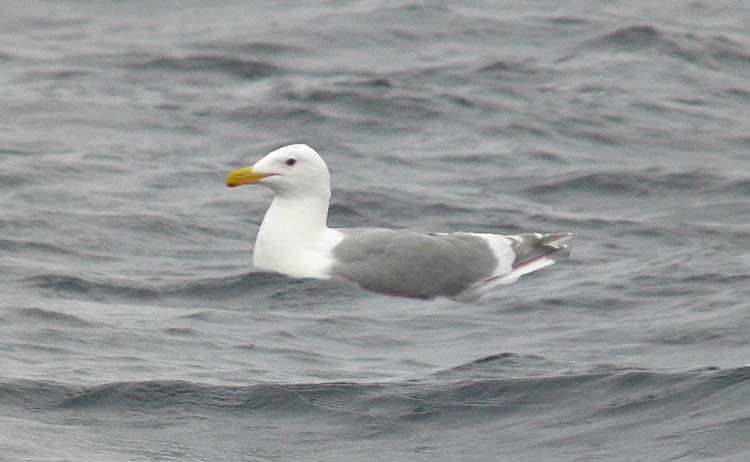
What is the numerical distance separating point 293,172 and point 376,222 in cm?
152

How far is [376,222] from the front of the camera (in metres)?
12.1

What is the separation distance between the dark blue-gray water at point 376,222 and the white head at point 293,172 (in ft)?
1.91

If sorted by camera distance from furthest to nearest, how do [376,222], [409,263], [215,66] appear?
1. [215,66]
2. [376,222]
3. [409,263]

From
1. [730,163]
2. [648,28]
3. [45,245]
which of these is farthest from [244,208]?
[648,28]

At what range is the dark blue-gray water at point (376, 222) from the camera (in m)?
7.11

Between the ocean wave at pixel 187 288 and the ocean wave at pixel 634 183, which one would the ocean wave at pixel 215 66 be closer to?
the ocean wave at pixel 634 183

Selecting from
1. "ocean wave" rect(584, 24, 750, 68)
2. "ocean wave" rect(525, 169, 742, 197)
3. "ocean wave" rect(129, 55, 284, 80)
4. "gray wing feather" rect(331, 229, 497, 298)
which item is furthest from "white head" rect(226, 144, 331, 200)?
"ocean wave" rect(584, 24, 750, 68)

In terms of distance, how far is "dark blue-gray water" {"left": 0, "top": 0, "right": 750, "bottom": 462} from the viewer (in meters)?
7.11

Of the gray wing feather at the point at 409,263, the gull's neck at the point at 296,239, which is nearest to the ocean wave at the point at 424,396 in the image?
the gray wing feather at the point at 409,263

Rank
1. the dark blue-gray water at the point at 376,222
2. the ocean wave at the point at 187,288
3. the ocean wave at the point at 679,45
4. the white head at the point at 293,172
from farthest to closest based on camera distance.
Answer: the ocean wave at the point at 679,45
the white head at the point at 293,172
the ocean wave at the point at 187,288
the dark blue-gray water at the point at 376,222

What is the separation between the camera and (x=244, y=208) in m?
12.4

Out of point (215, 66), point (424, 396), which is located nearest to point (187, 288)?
point (424, 396)

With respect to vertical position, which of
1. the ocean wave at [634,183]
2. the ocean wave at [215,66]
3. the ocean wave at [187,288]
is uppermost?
the ocean wave at [215,66]

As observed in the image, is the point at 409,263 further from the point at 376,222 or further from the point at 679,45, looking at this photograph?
the point at 679,45
